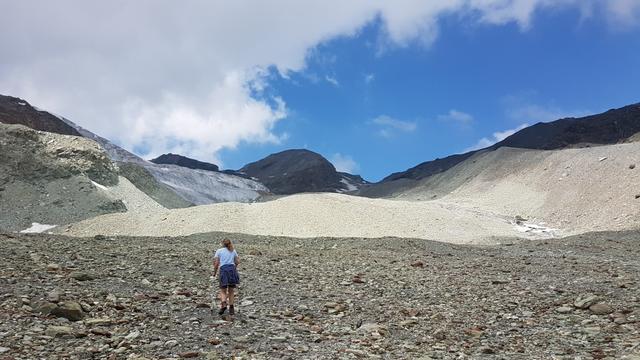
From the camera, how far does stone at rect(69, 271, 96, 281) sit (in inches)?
512

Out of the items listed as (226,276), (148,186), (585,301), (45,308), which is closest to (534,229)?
(585,301)

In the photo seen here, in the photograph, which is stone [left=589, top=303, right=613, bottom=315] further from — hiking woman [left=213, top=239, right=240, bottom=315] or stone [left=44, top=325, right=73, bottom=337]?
stone [left=44, top=325, right=73, bottom=337]

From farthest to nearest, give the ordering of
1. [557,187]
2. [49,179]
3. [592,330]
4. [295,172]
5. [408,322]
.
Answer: [295,172] < [557,187] < [49,179] < [408,322] < [592,330]

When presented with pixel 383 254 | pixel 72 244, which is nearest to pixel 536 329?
pixel 383 254

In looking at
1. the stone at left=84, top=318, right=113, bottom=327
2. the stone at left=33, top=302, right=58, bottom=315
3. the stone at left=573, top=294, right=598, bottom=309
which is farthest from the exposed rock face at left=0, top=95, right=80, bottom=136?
the stone at left=573, top=294, right=598, bottom=309

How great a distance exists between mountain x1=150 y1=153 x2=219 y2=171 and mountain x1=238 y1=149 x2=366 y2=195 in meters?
10.1

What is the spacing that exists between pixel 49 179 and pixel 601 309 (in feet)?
158

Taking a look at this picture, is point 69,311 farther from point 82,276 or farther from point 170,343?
point 82,276

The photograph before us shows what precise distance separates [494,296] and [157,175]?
89784 mm

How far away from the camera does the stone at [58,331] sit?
915cm

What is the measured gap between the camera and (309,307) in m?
13.0

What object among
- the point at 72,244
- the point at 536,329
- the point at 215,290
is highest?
the point at 72,244

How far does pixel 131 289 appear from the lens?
503 inches

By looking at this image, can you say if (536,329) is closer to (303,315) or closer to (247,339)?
(303,315)
